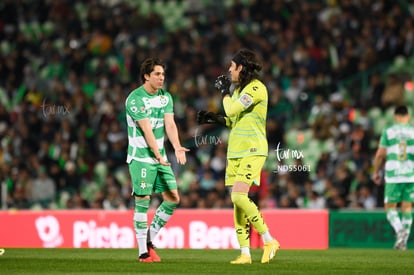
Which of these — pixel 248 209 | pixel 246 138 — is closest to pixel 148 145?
pixel 246 138

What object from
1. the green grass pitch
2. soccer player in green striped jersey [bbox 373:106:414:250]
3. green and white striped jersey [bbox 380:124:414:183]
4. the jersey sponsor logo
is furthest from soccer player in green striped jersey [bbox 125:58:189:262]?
green and white striped jersey [bbox 380:124:414:183]

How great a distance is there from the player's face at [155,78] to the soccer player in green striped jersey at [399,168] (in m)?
4.56

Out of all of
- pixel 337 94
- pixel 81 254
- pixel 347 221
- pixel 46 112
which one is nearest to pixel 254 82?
pixel 81 254

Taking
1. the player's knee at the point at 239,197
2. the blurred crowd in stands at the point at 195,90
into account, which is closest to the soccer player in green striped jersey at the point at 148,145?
the player's knee at the point at 239,197

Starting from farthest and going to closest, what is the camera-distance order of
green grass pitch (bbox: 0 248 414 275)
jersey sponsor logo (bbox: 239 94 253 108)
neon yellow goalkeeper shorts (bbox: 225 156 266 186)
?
neon yellow goalkeeper shorts (bbox: 225 156 266 186)
jersey sponsor logo (bbox: 239 94 253 108)
green grass pitch (bbox: 0 248 414 275)

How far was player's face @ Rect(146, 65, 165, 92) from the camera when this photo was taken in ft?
41.2

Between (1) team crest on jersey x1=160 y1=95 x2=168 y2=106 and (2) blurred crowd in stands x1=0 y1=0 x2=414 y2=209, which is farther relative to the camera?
(2) blurred crowd in stands x1=0 y1=0 x2=414 y2=209

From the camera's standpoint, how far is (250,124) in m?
12.1

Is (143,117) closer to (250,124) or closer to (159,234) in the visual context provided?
(250,124)

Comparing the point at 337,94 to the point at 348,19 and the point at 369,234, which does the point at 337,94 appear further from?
the point at 369,234

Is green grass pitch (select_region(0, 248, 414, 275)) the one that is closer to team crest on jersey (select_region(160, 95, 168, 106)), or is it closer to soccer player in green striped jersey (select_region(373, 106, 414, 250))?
soccer player in green striped jersey (select_region(373, 106, 414, 250))

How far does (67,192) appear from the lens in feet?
66.7

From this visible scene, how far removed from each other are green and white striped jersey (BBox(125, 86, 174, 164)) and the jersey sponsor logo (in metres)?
1.18

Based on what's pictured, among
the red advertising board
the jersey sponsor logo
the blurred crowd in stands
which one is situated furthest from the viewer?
the blurred crowd in stands
